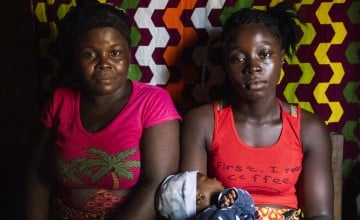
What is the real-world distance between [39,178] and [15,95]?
544mm

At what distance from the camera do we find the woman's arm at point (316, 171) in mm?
1422

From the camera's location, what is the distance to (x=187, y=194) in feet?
4.44

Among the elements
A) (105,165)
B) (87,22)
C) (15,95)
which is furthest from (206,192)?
(15,95)

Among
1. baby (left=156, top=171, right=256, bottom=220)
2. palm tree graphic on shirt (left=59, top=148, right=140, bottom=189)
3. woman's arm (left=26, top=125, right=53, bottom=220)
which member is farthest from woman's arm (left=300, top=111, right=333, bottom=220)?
woman's arm (left=26, top=125, right=53, bottom=220)

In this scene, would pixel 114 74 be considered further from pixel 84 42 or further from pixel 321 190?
pixel 321 190

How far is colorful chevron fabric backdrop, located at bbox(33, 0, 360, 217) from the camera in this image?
1.62 meters

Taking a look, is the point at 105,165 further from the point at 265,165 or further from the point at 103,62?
the point at 265,165

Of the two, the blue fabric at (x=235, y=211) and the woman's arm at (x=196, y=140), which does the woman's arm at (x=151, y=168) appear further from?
the blue fabric at (x=235, y=211)

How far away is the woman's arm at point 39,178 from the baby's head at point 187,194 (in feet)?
1.46

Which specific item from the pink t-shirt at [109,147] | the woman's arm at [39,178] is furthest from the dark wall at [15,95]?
the pink t-shirt at [109,147]

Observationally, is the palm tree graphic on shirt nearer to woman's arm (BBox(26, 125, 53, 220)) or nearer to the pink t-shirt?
the pink t-shirt

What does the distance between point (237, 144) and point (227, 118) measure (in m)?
0.10

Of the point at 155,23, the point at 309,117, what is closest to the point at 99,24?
the point at 155,23

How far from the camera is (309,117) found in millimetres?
1472
